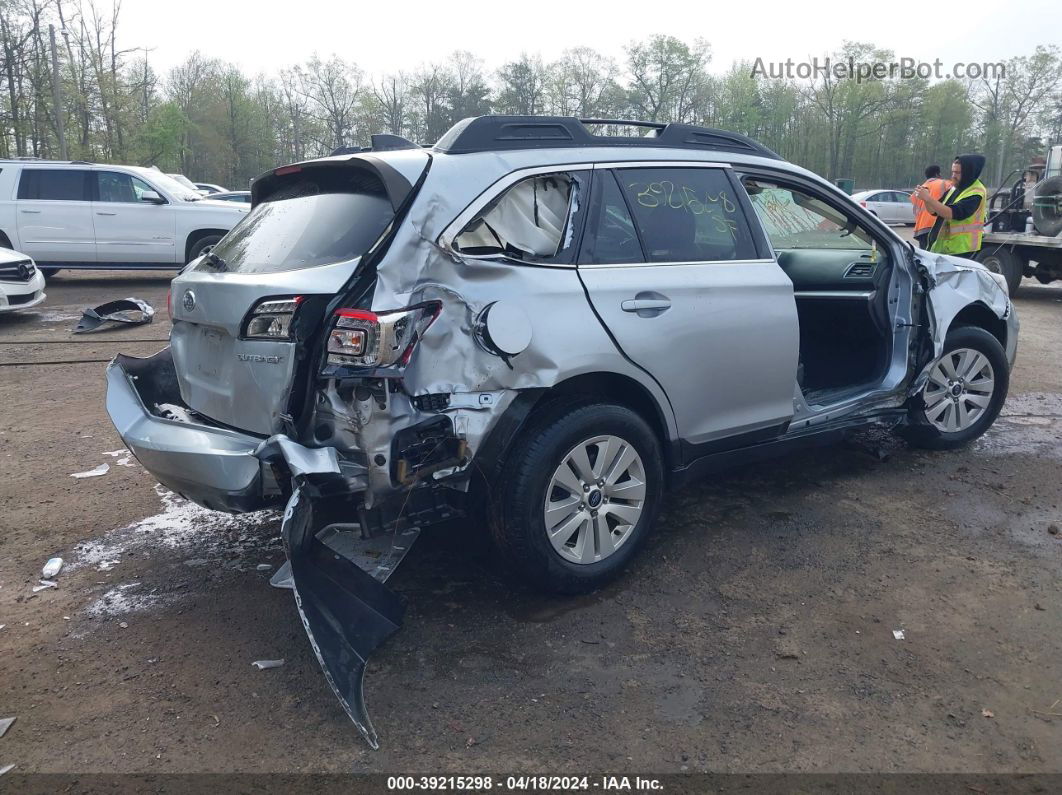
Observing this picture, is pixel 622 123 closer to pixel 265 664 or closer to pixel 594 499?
pixel 594 499

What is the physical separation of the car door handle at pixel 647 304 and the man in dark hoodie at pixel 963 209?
545 cm

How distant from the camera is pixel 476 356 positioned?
118 inches

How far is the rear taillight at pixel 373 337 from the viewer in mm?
2820

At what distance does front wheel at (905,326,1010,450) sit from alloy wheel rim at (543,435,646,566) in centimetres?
233

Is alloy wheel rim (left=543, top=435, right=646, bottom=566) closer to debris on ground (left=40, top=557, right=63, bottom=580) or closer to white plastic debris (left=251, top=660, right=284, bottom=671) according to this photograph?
white plastic debris (left=251, top=660, right=284, bottom=671)

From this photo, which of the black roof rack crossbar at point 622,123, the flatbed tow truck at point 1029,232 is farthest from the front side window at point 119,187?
the flatbed tow truck at point 1029,232

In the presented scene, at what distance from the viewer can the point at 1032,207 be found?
1151cm

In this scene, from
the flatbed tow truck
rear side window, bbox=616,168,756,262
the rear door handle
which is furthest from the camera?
the flatbed tow truck


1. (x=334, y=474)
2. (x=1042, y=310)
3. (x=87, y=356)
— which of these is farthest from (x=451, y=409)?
(x=1042, y=310)

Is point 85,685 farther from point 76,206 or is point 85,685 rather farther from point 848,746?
point 76,206

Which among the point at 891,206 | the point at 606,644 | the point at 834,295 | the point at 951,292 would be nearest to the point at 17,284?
the point at 834,295

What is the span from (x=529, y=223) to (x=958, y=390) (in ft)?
10.4

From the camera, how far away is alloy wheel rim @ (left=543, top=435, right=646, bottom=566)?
3.26 metres

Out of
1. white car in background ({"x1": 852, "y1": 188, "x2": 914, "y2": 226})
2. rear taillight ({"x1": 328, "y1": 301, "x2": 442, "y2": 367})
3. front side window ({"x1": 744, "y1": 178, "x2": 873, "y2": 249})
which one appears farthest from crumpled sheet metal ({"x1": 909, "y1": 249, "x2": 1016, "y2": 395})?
white car in background ({"x1": 852, "y1": 188, "x2": 914, "y2": 226})
